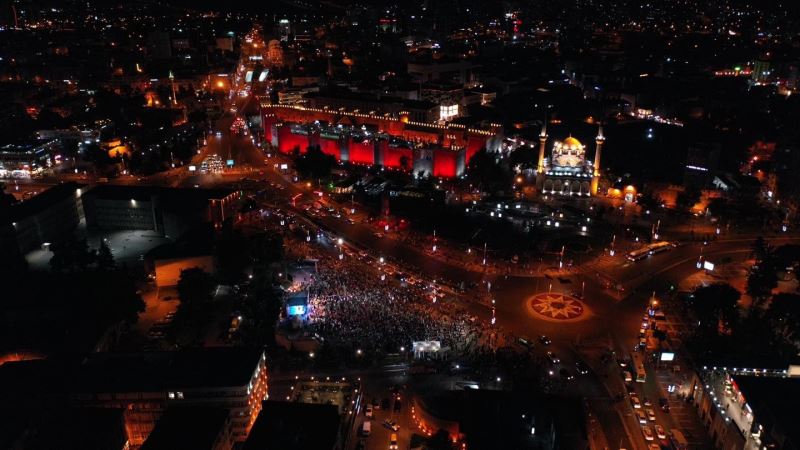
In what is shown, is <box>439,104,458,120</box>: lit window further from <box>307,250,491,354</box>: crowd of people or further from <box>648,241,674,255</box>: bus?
<box>307,250,491,354</box>: crowd of people

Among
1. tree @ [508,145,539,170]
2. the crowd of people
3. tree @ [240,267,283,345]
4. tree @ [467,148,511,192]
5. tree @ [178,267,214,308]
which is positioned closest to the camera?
the crowd of people

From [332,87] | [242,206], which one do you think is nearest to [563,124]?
[332,87]

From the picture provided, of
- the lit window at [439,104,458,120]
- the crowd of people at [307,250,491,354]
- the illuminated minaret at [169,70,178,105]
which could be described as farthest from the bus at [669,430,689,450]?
the illuminated minaret at [169,70,178,105]

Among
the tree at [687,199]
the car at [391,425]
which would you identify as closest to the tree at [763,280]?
the tree at [687,199]

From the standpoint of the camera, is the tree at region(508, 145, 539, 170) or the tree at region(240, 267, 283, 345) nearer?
the tree at region(240, 267, 283, 345)

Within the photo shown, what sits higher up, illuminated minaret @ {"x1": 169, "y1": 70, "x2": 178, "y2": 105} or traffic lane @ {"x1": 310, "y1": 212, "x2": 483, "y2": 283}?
illuminated minaret @ {"x1": 169, "y1": 70, "x2": 178, "y2": 105}

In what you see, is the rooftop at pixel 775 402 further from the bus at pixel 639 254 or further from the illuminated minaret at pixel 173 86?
the illuminated minaret at pixel 173 86

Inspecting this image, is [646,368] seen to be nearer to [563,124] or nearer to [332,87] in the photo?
[563,124]
